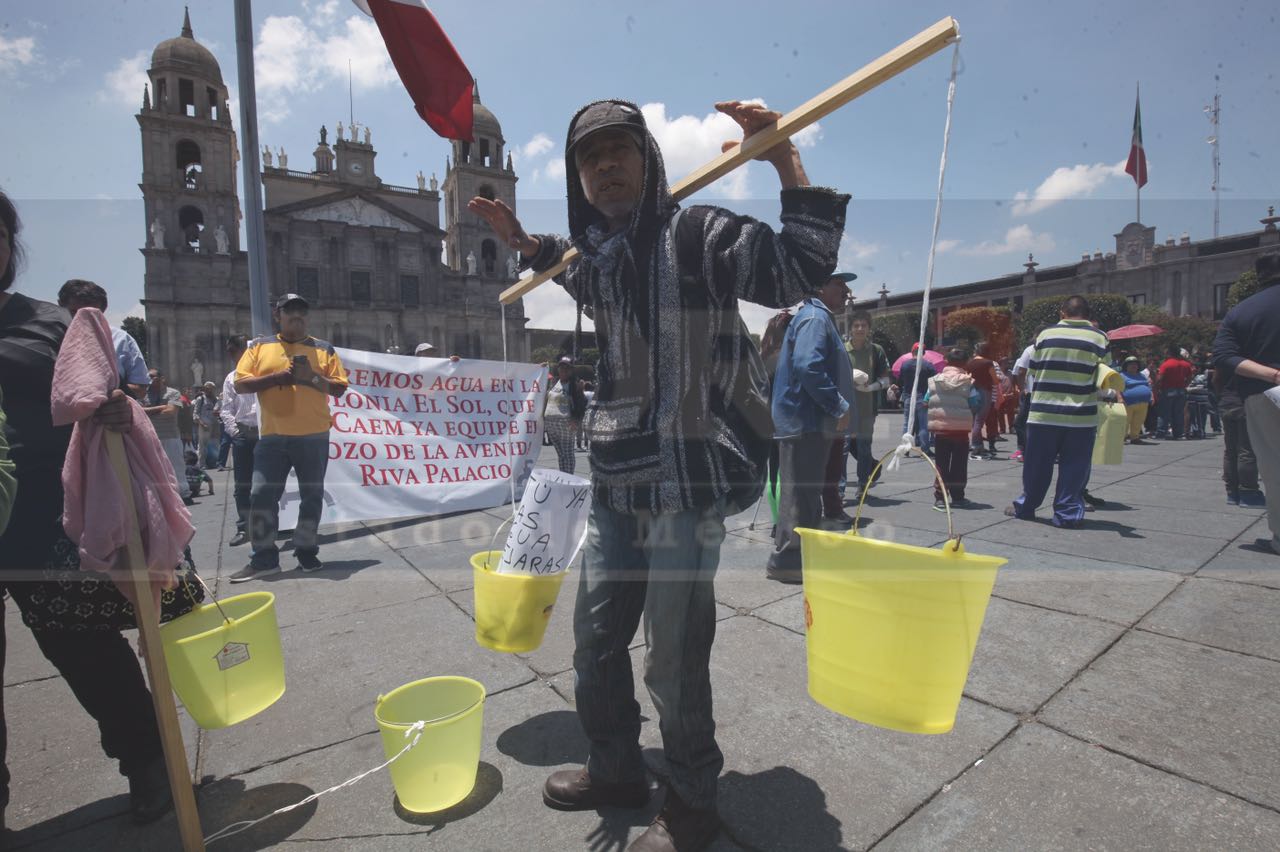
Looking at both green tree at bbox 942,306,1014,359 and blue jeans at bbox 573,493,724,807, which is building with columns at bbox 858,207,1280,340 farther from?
blue jeans at bbox 573,493,724,807

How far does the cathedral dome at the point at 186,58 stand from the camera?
1861 inches

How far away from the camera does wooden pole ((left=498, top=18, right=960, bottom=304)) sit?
137cm

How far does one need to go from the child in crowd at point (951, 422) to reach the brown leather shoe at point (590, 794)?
16.1ft

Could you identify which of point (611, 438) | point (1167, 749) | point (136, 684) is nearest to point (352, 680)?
point (136, 684)

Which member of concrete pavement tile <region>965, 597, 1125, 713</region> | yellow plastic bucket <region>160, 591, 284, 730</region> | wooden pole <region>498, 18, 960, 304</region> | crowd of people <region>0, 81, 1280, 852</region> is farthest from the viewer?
concrete pavement tile <region>965, 597, 1125, 713</region>

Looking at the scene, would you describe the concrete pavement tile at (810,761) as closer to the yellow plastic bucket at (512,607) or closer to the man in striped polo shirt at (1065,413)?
the yellow plastic bucket at (512,607)

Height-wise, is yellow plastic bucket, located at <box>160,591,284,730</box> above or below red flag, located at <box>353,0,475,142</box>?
below

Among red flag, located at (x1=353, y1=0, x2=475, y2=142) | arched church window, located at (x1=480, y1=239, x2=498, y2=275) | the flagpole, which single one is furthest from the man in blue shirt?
arched church window, located at (x1=480, y1=239, x2=498, y2=275)

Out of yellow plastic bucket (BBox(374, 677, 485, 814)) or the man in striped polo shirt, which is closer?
yellow plastic bucket (BBox(374, 677, 485, 814))

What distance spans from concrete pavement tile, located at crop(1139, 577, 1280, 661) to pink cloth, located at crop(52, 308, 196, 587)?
12.9ft

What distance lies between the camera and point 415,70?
4.04m

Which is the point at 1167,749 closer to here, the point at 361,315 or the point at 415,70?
the point at 415,70

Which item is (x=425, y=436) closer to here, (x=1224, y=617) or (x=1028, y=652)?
(x=1028, y=652)

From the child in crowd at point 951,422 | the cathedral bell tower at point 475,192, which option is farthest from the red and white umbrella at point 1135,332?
the cathedral bell tower at point 475,192
